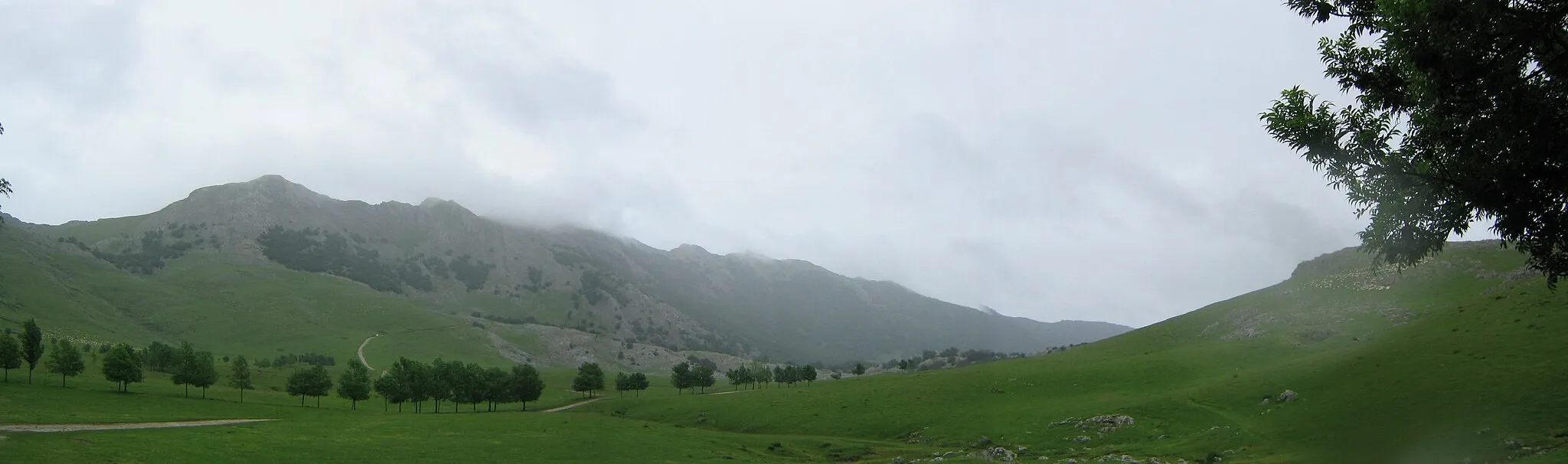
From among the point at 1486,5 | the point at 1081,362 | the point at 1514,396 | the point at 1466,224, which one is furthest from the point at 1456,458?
the point at 1081,362

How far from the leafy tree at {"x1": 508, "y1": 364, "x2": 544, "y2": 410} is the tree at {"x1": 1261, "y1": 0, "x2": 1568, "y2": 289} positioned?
449 ft

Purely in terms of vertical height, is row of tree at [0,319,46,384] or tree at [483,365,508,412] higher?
row of tree at [0,319,46,384]

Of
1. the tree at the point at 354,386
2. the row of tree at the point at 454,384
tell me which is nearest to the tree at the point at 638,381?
the row of tree at the point at 454,384

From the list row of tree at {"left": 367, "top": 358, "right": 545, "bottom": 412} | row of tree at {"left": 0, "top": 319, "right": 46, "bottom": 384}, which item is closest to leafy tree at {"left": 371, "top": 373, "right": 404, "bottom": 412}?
row of tree at {"left": 367, "top": 358, "right": 545, "bottom": 412}

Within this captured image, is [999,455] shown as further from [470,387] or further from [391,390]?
[391,390]

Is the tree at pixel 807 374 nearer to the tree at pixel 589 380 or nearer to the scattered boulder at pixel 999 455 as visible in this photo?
the tree at pixel 589 380

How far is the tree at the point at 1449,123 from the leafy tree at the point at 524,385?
137 m

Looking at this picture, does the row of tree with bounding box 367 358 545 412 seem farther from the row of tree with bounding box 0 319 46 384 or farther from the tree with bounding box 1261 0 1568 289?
the tree with bounding box 1261 0 1568 289

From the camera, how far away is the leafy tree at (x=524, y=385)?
137875mm

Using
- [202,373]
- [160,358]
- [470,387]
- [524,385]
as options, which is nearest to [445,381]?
[470,387]

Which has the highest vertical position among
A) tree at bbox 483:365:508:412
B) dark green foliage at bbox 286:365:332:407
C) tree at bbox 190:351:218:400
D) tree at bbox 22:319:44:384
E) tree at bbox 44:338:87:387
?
tree at bbox 22:319:44:384

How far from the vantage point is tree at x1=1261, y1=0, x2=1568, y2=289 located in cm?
1611

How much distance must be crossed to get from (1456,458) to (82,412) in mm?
105996

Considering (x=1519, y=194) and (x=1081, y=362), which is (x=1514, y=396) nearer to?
(x=1519, y=194)
